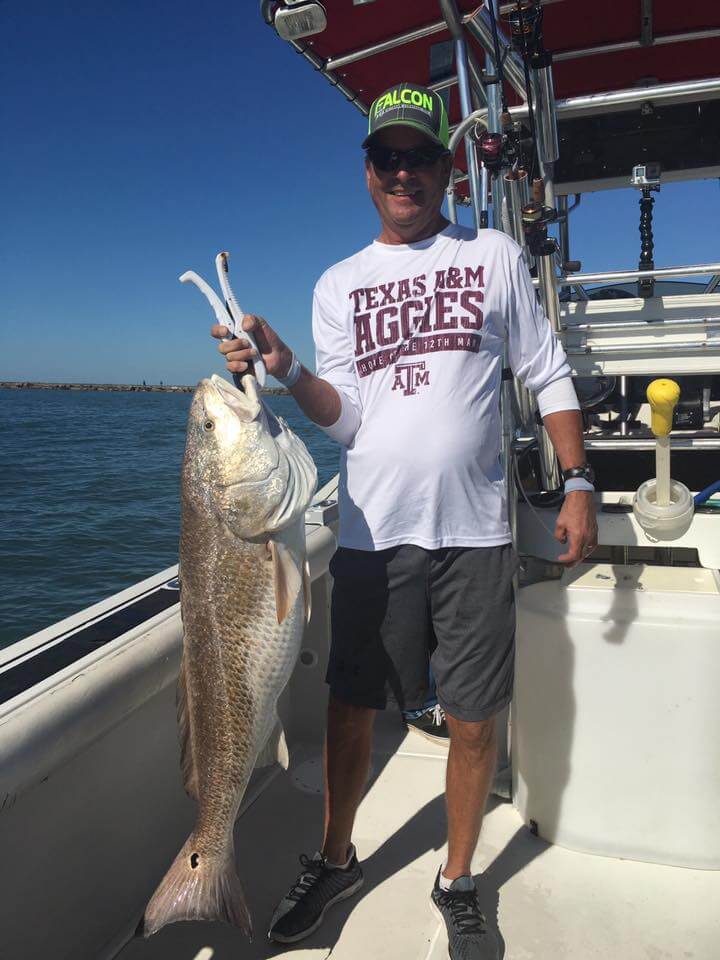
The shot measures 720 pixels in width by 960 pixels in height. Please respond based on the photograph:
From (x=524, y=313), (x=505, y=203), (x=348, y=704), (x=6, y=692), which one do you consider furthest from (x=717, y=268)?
(x=6, y=692)

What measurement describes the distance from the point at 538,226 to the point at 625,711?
5.82 ft

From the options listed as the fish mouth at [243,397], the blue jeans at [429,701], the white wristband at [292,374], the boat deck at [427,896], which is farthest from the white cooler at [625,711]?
the fish mouth at [243,397]

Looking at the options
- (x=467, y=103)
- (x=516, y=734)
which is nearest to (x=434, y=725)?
(x=516, y=734)

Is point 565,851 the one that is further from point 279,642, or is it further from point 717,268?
point 717,268

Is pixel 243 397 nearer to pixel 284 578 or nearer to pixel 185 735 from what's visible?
pixel 284 578

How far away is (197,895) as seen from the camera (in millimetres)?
1787

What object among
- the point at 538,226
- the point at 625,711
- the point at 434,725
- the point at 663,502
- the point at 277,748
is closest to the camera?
the point at 277,748

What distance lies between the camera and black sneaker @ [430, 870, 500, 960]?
2.06 meters

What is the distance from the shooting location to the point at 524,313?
2104mm

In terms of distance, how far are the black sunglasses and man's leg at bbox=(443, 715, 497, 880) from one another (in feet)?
5.49

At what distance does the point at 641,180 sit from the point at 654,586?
8.16ft

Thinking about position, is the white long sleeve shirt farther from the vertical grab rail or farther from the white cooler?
the vertical grab rail

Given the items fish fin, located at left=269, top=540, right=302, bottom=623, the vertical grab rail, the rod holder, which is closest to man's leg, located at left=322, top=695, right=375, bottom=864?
fish fin, located at left=269, top=540, right=302, bottom=623

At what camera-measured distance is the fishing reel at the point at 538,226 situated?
2.63 m
